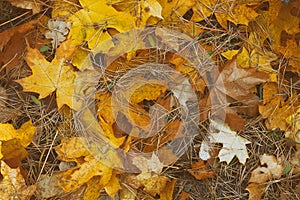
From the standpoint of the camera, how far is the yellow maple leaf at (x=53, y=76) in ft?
6.12

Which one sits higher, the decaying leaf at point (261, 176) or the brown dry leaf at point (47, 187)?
the brown dry leaf at point (47, 187)

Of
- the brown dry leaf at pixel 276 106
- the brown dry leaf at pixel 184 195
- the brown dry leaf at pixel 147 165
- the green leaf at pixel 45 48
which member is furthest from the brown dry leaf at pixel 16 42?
Result: the brown dry leaf at pixel 276 106

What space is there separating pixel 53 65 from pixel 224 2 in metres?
0.72

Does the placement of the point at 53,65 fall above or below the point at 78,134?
above

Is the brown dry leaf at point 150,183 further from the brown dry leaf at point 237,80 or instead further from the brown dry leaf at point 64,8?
the brown dry leaf at point 64,8

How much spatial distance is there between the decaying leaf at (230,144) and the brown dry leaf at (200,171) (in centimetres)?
4

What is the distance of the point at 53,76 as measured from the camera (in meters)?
1.87

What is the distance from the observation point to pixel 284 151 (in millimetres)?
1943

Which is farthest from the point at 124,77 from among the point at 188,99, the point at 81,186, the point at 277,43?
the point at 277,43

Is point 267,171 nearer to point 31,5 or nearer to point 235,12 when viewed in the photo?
point 235,12

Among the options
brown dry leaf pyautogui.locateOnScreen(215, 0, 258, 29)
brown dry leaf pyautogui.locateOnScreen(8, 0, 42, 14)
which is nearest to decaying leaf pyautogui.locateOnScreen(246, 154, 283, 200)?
brown dry leaf pyautogui.locateOnScreen(215, 0, 258, 29)

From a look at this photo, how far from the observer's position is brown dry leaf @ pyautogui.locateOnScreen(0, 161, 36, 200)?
1.79m

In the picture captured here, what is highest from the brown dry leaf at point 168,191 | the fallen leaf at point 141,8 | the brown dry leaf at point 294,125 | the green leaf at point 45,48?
the fallen leaf at point 141,8

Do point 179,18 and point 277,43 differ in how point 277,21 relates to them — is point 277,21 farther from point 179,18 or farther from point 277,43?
point 179,18
